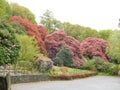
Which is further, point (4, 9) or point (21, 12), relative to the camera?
point (21, 12)

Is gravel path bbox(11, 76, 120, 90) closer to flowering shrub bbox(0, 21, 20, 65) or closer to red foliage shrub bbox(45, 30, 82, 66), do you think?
flowering shrub bbox(0, 21, 20, 65)

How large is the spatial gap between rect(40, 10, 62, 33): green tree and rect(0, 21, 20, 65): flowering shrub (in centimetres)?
4888

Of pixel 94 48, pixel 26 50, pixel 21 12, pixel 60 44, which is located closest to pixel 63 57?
pixel 60 44

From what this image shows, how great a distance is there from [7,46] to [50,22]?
5104 cm

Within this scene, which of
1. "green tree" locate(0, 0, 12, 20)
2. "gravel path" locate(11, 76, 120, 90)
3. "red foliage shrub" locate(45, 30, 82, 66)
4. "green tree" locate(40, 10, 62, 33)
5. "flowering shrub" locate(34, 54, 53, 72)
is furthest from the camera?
"green tree" locate(40, 10, 62, 33)

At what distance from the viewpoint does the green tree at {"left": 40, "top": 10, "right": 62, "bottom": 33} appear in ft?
230

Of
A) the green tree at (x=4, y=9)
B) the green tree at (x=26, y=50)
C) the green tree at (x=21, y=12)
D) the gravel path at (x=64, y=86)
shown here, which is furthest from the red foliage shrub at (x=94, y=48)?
the gravel path at (x=64, y=86)

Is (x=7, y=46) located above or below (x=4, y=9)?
below

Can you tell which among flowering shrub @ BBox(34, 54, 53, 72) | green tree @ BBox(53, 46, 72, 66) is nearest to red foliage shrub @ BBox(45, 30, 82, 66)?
green tree @ BBox(53, 46, 72, 66)

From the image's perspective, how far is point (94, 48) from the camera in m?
58.1

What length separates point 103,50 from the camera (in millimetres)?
58938

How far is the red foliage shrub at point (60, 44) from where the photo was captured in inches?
1965

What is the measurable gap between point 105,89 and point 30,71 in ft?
32.3

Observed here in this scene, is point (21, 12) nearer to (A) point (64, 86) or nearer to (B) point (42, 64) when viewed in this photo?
(B) point (42, 64)
